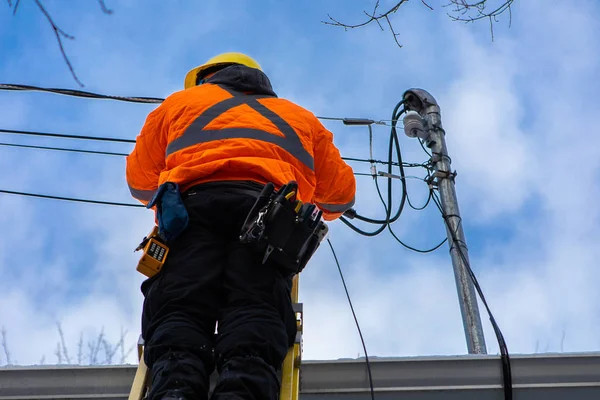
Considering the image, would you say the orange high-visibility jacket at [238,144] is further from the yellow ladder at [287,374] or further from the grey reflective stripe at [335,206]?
the yellow ladder at [287,374]

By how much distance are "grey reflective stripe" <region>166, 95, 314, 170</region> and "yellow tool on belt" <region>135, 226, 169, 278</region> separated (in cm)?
56

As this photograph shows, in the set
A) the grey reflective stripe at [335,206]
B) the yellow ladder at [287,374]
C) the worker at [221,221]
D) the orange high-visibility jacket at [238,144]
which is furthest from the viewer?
the grey reflective stripe at [335,206]

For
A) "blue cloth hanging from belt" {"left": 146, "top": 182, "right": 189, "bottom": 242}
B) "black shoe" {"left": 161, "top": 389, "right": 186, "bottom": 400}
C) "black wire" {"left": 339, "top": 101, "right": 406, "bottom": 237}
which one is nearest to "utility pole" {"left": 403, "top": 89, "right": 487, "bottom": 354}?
"black wire" {"left": 339, "top": 101, "right": 406, "bottom": 237}

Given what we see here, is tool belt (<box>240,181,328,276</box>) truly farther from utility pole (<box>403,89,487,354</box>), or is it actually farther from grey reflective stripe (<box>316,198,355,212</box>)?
utility pole (<box>403,89,487,354</box>)

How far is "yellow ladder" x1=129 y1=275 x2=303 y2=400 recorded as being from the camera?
2730 mm

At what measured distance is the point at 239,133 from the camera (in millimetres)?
3273

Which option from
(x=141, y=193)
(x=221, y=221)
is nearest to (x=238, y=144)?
(x=221, y=221)

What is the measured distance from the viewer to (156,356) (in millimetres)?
2629

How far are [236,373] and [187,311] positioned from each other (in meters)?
0.37

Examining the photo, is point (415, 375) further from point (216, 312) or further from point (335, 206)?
point (335, 206)

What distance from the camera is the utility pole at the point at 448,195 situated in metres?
5.30

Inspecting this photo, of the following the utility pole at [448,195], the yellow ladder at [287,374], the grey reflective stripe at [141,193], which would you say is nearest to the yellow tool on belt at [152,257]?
the yellow ladder at [287,374]

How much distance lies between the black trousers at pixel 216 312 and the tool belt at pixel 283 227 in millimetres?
68

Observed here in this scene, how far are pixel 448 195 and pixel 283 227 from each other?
3823mm
